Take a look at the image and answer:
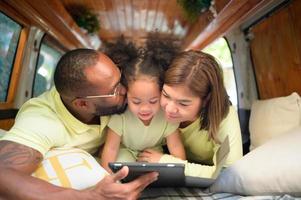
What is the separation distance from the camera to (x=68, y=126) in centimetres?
143

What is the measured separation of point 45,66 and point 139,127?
68.0 inches

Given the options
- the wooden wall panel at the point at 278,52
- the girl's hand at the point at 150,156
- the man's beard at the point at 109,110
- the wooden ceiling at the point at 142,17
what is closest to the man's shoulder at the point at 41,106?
the man's beard at the point at 109,110

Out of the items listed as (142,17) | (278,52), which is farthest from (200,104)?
(142,17)

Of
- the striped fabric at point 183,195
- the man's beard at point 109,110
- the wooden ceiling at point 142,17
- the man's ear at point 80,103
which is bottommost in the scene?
the striped fabric at point 183,195

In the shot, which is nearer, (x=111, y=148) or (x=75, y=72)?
(x=75, y=72)

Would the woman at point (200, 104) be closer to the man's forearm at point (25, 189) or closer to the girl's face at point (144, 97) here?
the girl's face at point (144, 97)

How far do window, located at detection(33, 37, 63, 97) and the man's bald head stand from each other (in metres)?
1.30

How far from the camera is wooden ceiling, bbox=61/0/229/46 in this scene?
3232 mm

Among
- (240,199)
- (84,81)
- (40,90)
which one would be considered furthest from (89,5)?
(240,199)

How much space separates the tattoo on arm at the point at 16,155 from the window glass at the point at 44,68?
152cm

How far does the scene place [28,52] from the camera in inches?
96.6

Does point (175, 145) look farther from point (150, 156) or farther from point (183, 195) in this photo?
point (183, 195)

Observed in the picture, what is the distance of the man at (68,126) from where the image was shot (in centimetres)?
105

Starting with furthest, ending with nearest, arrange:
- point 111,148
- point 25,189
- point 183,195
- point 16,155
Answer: point 111,148 → point 183,195 → point 16,155 → point 25,189
